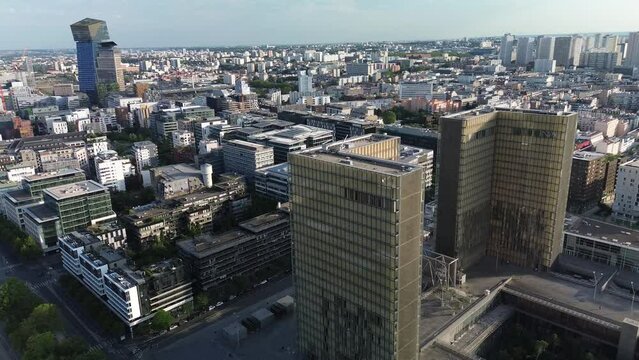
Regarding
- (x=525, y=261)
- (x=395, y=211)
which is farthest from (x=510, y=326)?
(x=395, y=211)

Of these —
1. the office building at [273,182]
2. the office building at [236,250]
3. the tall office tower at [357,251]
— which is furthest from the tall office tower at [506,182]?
the office building at [273,182]

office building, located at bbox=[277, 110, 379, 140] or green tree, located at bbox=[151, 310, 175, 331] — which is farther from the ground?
office building, located at bbox=[277, 110, 379, 140]

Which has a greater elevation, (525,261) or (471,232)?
(471,232)

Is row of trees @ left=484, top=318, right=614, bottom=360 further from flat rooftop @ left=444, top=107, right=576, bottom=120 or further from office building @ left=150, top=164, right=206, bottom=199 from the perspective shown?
office building @ left=150, top=164, right=206, bottom=199

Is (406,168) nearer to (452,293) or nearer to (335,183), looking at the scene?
(335,183)

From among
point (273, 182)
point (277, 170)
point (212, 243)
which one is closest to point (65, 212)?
point (212, 243)

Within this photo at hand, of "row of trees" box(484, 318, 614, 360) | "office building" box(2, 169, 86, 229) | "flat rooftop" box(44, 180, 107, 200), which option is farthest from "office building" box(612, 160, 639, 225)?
"office building" box(2, 169, 86, 229)

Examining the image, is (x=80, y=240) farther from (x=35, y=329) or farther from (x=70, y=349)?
(x=70, y=349)
